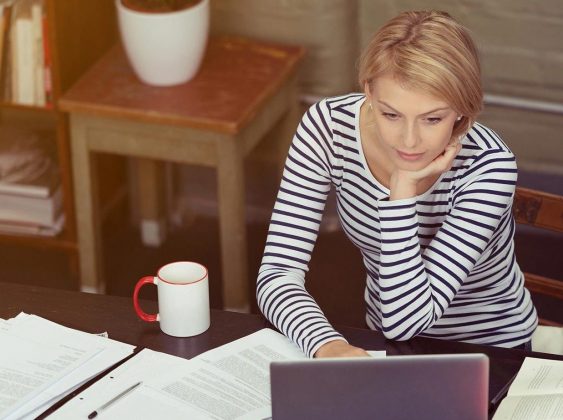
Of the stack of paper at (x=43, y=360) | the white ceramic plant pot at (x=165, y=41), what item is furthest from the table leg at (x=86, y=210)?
the stack of paper at (x=43, y=360)

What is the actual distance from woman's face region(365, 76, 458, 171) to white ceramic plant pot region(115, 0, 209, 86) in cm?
108

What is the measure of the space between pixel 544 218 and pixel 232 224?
105 centimetres

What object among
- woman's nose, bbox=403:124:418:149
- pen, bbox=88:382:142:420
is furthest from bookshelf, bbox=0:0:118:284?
pen, bbox=88:382:142:420

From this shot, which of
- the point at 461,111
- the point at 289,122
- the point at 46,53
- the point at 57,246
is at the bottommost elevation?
the point at 57,246

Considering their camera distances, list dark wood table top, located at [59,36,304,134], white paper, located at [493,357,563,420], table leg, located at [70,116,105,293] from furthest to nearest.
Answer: table leg, located at [70,116,105,293] → dark wood table top, located at [59,36,304,134] → white paper, located at [493,357,563,420]

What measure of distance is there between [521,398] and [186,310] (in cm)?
52

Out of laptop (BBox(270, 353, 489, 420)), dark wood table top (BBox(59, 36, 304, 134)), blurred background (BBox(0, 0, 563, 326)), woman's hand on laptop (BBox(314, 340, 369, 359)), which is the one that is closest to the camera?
laptop (BBox(270, 353, 489, 420))

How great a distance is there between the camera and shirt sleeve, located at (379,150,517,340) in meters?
1.82

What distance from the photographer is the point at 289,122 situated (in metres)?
3.23

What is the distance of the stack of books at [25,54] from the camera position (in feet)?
9.69

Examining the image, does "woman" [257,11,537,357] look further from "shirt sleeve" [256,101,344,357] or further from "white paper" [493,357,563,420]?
"white paper" [493,357,563,420]

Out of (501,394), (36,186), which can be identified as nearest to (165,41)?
(36,186)

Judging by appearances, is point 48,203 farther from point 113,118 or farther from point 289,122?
point 289,122

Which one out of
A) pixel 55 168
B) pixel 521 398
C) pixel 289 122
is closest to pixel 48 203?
pixel 55 168
